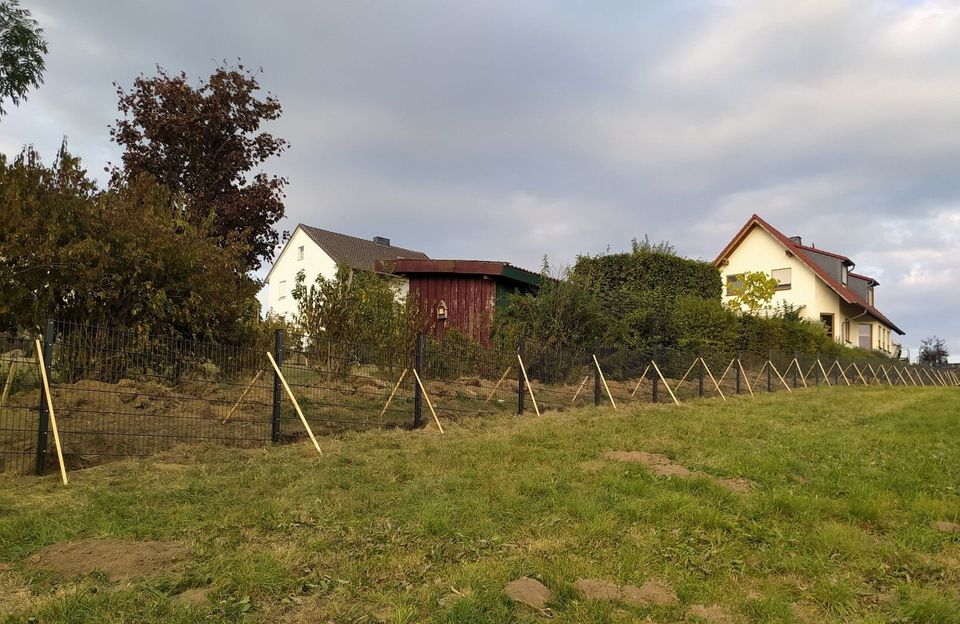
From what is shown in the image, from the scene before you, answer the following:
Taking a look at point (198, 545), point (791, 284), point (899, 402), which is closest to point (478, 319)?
point (899, 402)

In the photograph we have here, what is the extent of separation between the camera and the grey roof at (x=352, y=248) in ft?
107

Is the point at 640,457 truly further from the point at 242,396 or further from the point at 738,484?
the point at 242,396

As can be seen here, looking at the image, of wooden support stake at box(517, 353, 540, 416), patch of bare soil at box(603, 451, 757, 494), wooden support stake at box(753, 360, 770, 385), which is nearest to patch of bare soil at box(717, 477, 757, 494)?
patch of bare soil at box(603, 451, 757, 494)

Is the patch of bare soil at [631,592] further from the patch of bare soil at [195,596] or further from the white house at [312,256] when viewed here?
the white house at [312,256]

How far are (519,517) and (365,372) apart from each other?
17.0 feet

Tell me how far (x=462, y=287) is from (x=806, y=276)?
74.1ft

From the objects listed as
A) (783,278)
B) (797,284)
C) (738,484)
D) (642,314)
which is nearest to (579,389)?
(642,314)

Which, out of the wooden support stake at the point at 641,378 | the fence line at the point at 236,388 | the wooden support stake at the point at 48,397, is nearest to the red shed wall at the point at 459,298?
the wooden support stake at the point at 641,378

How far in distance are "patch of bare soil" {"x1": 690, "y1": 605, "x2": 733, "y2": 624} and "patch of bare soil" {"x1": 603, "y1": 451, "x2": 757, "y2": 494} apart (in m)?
2.56

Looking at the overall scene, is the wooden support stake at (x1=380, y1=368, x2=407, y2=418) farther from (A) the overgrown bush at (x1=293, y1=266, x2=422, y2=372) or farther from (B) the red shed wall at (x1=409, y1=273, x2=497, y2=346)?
(B) the red shed wall at (x1=409, y1=273, x2=497, y2=346)

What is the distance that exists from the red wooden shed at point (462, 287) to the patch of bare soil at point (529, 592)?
15011mm

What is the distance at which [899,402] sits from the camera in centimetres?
1516

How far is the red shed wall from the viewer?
766 inches

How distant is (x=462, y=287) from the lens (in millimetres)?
19844
